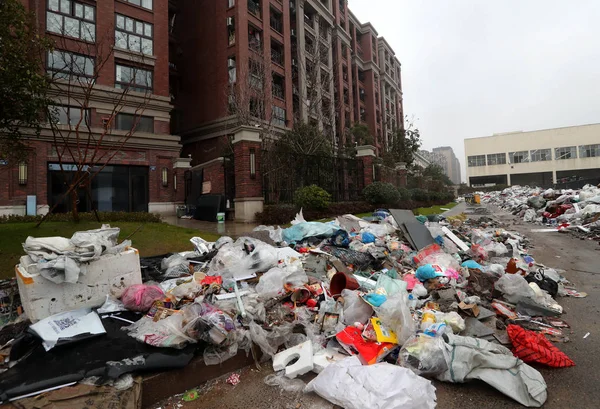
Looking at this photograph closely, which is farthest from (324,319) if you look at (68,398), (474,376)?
(68,398)

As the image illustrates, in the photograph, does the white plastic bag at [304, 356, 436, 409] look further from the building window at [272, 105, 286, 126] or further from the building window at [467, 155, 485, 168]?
the building window at [467, 155, 485, 168]

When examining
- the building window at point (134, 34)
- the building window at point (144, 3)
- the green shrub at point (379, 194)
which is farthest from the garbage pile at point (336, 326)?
the building window at point (144, 3)

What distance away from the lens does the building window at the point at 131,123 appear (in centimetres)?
1680

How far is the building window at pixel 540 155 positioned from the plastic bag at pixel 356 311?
202 ft

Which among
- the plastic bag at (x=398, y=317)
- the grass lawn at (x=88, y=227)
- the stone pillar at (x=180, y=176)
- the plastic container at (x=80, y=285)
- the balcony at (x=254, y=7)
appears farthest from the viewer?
the balcony at (x=254, y=7)

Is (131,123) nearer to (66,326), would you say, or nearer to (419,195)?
(66,326)

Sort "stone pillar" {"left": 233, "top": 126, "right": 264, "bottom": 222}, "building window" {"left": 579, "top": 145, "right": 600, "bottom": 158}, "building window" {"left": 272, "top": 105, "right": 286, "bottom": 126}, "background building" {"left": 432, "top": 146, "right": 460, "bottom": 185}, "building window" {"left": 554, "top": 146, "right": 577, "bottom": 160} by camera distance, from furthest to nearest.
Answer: "background building" {"left": 432, "top": 146, "right": 460, "bottom": 185} < "building window" {"left": 554, "top": 146, "right": 577, "bottom": 160} < "building window" {"left": 579, "top": 145, "right": 600, "bottom": 158} < "building window" {"left": 272, "top": 105, "right": 286, "bottom": 126} < "stone pillar" {"left": 233, "top": 126, "right": 264, "bottom": 222}

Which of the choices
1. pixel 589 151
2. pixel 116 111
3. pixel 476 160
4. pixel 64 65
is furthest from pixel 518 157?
pixel 64 65

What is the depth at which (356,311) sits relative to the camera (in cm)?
284

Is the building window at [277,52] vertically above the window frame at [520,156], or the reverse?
the building window at [277,52]

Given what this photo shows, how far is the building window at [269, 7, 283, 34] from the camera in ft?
80.0

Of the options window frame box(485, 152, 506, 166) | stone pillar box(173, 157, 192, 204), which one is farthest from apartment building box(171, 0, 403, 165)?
window frame box(485, 152, 506, 166)

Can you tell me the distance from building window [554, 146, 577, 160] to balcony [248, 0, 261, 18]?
53.0 meters

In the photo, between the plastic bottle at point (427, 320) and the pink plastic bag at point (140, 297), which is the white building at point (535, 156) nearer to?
the plastic bottle at point (427, 320)
